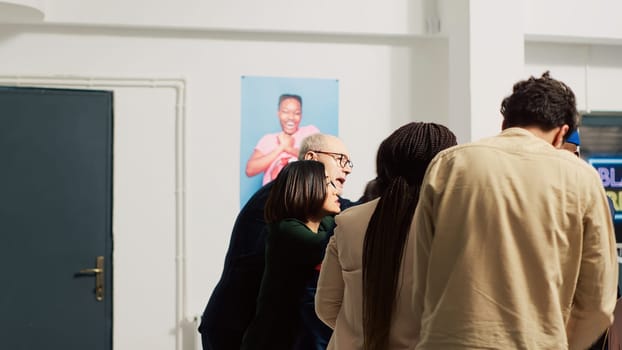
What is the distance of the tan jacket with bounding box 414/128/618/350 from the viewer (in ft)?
5.69

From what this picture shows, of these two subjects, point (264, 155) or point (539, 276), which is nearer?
point (539, 276)

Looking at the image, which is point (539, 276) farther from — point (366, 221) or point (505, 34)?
point (505, 34)

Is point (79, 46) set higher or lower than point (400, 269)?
higher

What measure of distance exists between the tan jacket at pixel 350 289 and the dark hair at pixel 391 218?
0.03 meters

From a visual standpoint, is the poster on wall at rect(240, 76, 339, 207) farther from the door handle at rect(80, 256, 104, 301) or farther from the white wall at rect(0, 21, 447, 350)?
the door handle at rect(80, 256, 104, 301)

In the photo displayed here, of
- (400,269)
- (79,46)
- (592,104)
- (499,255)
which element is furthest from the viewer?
(592,104)

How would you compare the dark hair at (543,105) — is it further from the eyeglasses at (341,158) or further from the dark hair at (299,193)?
the eyeglasses at (341,158)

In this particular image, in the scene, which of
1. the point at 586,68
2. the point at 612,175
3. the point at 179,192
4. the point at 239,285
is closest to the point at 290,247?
the point at 239,285

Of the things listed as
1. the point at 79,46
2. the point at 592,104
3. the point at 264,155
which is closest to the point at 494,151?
the point at 264,155

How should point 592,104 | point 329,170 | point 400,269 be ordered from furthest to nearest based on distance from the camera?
point 592,104 < point 329,170 < point 400,269

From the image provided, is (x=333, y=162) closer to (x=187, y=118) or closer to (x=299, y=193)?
(x=299, y=193)

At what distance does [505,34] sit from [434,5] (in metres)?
0.51

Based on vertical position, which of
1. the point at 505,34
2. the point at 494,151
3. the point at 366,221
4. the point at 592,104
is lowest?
the point at 366,221

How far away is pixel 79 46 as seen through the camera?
4578 mm
